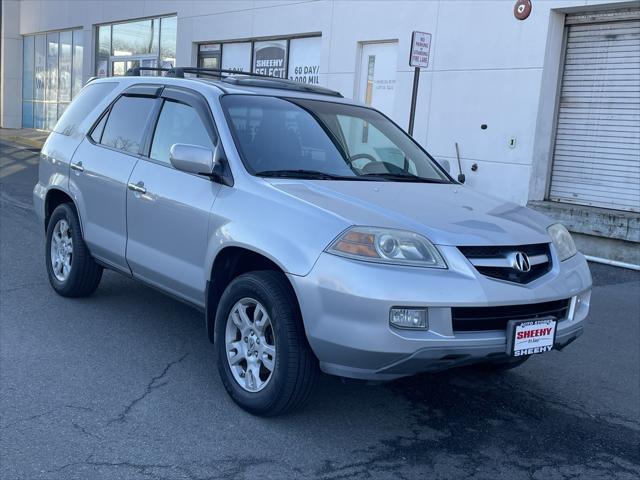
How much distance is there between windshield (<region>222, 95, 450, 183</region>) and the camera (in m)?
4.52

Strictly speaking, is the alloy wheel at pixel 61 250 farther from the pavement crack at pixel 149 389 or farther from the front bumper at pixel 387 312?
the front bumper at pixel 387 312

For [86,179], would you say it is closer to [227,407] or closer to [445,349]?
[227,407]

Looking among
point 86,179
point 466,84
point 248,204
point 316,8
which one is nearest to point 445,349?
point 248,204

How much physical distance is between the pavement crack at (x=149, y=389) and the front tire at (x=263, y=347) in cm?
47

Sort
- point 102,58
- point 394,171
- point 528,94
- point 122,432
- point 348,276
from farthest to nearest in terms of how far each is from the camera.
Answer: point 102,58 → point 528,94 → point 394,171 → point 122,432 → point 348,276

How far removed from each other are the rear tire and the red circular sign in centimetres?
760

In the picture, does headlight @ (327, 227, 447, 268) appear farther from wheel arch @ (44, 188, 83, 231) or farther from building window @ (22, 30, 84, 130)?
building window @ (22, 30, 84, 130)

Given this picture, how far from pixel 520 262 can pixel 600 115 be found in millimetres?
7568

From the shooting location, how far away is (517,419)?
432 cm

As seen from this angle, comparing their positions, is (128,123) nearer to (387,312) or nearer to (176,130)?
(176,130)

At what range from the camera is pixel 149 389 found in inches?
174

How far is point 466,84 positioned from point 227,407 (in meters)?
8.79

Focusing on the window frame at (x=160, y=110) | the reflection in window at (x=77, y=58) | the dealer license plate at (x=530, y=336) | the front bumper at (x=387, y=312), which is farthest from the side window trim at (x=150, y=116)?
the reflection in window at (x=77, y=58)

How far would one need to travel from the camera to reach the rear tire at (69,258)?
5.91 meters
